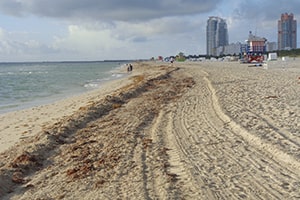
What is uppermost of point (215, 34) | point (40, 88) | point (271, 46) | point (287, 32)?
point (215, 34)

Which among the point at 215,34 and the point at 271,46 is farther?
the point at 215,34

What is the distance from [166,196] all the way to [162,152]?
235 cm

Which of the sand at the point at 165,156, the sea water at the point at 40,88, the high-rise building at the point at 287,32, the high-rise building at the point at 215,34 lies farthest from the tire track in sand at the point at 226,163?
the high-rise building at the point at 215,34

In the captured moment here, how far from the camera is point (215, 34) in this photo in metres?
184

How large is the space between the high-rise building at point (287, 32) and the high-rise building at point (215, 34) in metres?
27.2

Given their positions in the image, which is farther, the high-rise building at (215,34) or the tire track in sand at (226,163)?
the high-rise building at (215,34)

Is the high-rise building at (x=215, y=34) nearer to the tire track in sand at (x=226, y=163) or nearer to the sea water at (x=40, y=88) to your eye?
the sea water at (x=40, y=88)

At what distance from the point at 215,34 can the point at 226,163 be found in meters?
183

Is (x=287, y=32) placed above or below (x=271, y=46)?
above

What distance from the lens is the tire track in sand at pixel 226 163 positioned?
5.04 metres

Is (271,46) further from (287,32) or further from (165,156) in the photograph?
(165,156)

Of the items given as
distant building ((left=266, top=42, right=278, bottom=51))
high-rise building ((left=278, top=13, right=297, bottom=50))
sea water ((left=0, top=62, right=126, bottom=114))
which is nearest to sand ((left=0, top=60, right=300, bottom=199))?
sea water ((left=0, top=62, right=126, bottom=114))

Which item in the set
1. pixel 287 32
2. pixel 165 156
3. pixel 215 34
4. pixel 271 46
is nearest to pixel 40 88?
pixel 165 156

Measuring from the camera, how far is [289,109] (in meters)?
10.6
